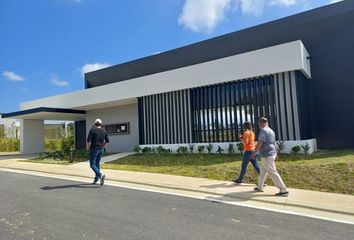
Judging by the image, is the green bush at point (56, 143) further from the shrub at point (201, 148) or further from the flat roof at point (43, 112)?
the shrub at point (201, 148)

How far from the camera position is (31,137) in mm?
25500

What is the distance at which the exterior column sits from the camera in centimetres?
2494

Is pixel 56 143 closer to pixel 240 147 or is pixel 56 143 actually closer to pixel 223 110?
pixel 223 110

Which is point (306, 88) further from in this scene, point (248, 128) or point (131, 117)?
point (131, 117)

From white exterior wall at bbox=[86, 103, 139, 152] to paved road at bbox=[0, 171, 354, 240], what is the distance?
47.6 ft

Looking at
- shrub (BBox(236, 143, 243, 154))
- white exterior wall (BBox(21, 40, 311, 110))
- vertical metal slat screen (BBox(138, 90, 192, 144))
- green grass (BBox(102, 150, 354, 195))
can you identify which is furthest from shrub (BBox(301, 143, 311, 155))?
vertical metal slat screen (BBox(138, 90, 192, 144))

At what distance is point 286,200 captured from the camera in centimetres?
689

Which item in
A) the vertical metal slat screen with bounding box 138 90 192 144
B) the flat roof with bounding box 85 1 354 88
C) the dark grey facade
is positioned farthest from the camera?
the vertical metal slat screen with bounding box 138 90 192 144

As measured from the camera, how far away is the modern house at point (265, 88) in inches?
531

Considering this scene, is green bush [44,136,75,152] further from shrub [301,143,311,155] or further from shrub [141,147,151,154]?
shrub [301,143,311,155]

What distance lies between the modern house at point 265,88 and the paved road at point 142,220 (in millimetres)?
7884

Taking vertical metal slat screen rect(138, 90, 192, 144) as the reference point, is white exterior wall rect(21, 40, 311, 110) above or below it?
above

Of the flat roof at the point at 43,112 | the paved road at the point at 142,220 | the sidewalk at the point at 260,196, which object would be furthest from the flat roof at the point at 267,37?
the paved road at the point at 142,220

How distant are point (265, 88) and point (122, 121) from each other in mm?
12238
